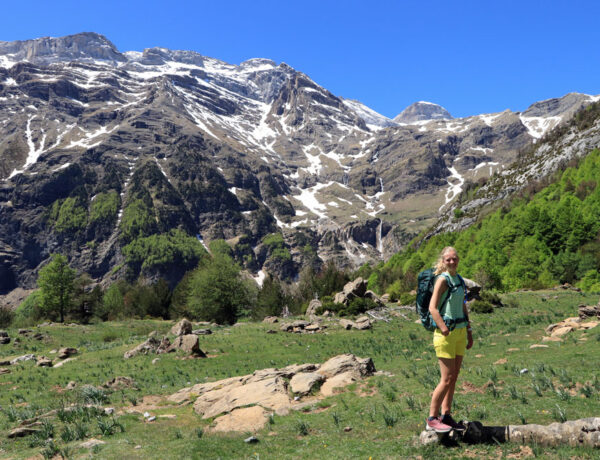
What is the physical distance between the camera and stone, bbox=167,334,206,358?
92.0ft

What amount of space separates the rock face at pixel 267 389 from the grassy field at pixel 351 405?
0.73 m

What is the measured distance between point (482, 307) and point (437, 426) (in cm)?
3408

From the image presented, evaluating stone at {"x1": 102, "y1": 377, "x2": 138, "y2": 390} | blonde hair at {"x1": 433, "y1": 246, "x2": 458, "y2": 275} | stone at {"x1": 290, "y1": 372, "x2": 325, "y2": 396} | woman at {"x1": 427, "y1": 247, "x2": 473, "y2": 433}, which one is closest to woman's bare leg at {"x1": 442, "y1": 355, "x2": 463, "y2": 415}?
woman at {"x1": 427, "y1": 247, "x2": 473, "y2": 433}

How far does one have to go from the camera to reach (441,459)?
741 cm

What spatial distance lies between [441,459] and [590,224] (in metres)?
71.2

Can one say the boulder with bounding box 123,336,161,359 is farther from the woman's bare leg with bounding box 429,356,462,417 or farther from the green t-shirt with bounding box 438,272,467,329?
the green t-shirt with bounding box 438,272,467,329

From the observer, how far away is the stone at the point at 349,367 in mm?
16109

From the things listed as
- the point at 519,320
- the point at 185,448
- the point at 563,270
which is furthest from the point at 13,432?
the point at 563,270

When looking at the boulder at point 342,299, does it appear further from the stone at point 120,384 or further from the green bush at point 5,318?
the green bush at point 5,318

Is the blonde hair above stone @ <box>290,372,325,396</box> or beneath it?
above

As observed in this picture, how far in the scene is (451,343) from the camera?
7.97 m

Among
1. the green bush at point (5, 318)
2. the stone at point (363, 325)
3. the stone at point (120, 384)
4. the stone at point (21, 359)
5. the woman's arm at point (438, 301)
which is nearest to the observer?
the woman's arm at point (438, 301)

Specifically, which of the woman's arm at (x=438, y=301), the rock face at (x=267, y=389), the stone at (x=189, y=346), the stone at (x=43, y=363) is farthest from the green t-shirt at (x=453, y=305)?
the stone at (x=43, y=363)

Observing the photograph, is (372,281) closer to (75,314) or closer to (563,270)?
(563,270)
